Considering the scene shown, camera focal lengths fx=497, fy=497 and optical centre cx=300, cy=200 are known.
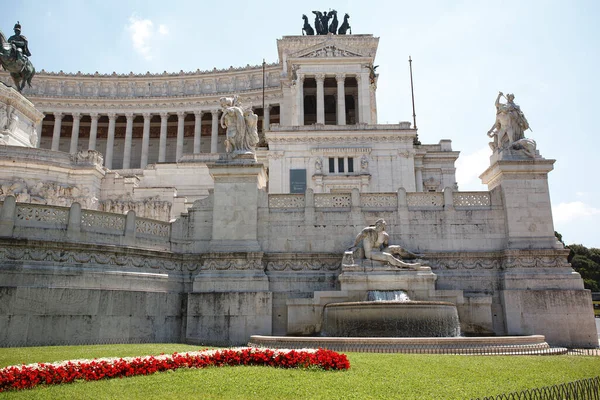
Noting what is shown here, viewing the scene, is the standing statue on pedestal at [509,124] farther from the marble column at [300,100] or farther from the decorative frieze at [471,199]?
the marble column at [300,100]

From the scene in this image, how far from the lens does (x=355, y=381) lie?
1126 centimetres

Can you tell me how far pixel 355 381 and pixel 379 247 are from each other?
11880 millimetres

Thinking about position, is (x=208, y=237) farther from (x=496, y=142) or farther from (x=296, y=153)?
(x=296, y=153)

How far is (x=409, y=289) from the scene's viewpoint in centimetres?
2170

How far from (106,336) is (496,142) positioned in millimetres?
20890

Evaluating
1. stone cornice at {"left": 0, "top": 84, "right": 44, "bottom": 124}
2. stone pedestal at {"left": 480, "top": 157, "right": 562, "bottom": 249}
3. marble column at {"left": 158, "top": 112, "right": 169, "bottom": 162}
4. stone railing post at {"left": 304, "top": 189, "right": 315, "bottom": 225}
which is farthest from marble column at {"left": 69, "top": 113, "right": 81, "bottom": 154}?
stone pedestal at {"left": 480, "top": 157, "right": 562, "bottom": 249}

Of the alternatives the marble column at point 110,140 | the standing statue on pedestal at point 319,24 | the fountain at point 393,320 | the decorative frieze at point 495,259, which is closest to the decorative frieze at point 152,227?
the fountain at point 393,320

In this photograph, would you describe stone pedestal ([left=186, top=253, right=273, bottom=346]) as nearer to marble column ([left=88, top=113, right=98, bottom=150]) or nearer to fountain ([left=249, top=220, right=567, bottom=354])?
fountain ([left=249, top=220, right=567, bottom=354])

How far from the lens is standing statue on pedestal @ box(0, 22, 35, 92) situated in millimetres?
44656

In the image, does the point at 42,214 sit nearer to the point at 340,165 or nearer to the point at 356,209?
the point at 356,209

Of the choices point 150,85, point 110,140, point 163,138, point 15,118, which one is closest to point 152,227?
point 15,118

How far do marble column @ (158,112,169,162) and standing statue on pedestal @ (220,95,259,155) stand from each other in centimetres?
6408

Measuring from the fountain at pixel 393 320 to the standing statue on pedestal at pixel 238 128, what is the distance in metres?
10.1

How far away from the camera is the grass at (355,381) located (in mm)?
10055
